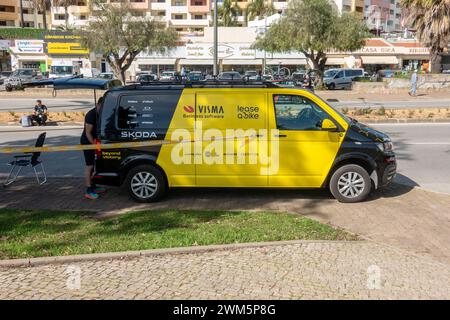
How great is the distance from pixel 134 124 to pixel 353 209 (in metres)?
3.74

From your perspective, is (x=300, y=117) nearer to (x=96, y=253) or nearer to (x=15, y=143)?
(x=96, y=253)

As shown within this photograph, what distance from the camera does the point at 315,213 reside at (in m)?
7.04

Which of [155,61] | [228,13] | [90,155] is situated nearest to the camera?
[90,155]

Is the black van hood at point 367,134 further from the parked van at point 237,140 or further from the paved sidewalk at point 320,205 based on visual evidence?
the paved sidewalk at point 320,205

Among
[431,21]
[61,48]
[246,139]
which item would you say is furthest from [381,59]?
[246,139]

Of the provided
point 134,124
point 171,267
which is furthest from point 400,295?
point 134,124

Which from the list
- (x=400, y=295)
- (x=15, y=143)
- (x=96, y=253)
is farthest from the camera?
(x=15, y=143)

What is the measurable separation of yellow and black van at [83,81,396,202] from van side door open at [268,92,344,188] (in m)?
0.02

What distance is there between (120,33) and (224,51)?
84.4 feet

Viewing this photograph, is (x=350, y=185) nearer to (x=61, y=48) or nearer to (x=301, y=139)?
(x=301, y=139)

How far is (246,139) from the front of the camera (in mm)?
7363

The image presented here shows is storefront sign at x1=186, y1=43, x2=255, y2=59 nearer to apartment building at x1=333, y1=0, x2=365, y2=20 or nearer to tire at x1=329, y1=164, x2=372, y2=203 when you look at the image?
apartment building at x1=333, y1=0, x2=365, y2=20

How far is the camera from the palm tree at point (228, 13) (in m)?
78.4

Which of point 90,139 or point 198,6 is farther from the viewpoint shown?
point 198,6
